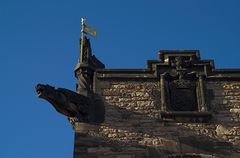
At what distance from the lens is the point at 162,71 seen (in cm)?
1462

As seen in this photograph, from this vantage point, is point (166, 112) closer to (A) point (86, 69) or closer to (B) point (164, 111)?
(B) point (164, 111)

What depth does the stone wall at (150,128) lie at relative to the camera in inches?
511

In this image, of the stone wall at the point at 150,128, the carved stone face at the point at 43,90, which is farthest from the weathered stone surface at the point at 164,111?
the carved stone face at the point at 43,90

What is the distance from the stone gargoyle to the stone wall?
0.19 meters

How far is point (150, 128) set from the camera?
13.5 m

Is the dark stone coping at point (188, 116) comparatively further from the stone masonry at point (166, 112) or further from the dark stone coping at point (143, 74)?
the dark stone coping at point (143, 74)

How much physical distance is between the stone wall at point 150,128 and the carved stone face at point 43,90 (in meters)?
1.09

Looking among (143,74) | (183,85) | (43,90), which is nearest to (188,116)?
(183,85)

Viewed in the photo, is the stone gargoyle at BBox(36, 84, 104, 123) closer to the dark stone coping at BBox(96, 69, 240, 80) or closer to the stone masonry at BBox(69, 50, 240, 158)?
the stone masonry at BBox(69, 50, 240, 158)

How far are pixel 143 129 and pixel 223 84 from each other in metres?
2.49

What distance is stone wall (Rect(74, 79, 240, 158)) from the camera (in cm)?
1298

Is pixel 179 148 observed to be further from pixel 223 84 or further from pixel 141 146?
pixel 223 84

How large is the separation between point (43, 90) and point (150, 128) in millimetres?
2675

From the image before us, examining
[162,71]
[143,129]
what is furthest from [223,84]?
[143,129]
